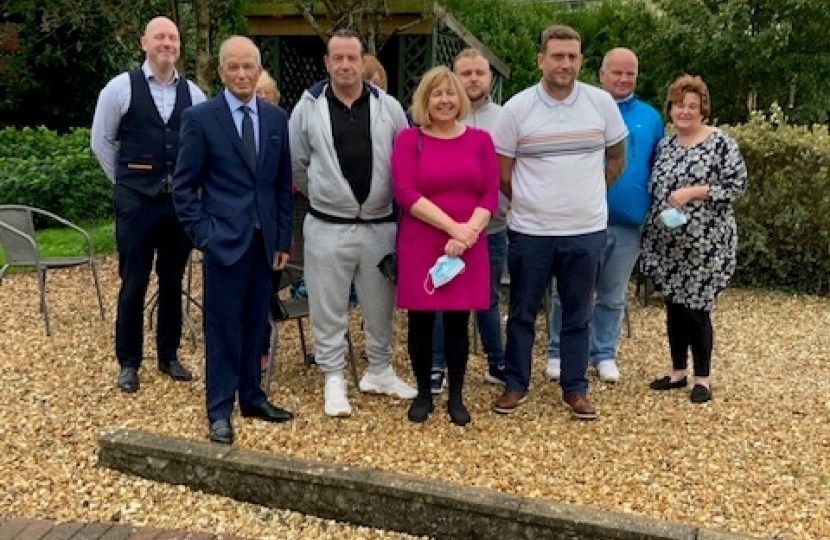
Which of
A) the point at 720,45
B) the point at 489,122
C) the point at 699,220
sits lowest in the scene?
the point at 699,220

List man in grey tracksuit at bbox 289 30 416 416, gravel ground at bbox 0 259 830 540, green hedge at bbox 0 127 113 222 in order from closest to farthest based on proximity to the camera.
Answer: gravel ground at bbox 0 259 830 540 < man in grey tracksuit at bbox 289 30 416 416 < green hedge at bbox 0 127 113 222

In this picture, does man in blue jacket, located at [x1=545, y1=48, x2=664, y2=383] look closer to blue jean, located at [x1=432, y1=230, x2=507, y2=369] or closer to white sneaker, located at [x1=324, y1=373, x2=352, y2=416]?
blue jean, located at [x1=432, y1=230, x2=507, y2=369]

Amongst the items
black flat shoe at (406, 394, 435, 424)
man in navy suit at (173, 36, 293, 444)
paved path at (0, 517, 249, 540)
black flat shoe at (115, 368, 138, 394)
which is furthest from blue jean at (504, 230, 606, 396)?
black flat shoe at (115, 368, 138, 394)

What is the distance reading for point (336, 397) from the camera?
4438 millimetres

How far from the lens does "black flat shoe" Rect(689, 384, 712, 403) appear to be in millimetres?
4809

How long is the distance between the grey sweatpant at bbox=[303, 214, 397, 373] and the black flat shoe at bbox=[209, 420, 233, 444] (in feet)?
2.08

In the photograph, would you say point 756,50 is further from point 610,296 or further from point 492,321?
point 492,321

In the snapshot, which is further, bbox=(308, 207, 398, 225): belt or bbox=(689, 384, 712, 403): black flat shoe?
bbox=(689, 384, 712, 403): black flat shoe

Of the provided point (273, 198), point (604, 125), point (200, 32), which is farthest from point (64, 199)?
point (604, 125)

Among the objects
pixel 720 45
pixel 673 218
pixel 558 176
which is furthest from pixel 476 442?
pixel 720 45

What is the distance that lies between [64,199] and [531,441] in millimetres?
7960

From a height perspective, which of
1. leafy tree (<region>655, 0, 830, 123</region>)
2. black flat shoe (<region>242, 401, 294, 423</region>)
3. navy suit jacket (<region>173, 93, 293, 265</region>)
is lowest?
black flat shoe (<region>242, 401, 294, 423</region>)

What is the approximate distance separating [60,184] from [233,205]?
7391mm

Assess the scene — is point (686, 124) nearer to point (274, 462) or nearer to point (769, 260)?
point (274, 462)
